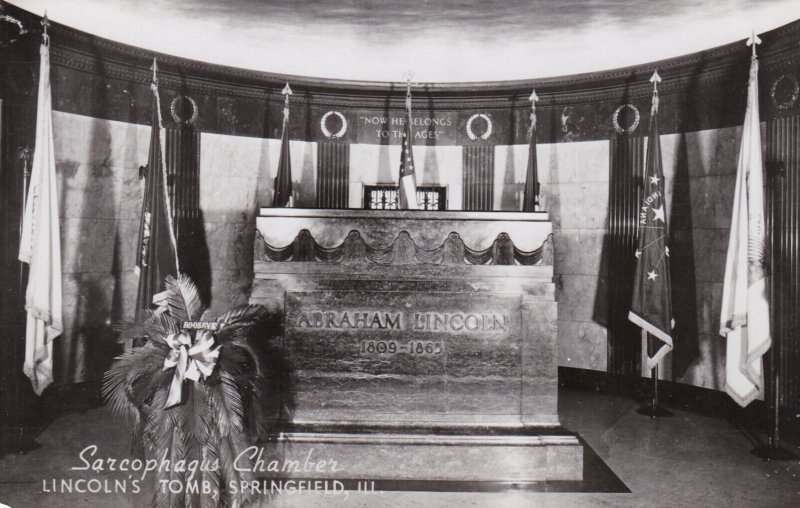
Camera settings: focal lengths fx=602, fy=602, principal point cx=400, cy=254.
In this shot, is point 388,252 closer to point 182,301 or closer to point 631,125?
point 182,301

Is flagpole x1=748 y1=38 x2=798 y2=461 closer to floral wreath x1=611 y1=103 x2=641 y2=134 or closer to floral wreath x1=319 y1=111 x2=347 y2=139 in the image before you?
floral wreath x1=611 y1=103 x2=641 y2=134

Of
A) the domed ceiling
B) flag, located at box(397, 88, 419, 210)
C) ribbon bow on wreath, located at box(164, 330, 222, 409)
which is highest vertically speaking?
the domed ceiling

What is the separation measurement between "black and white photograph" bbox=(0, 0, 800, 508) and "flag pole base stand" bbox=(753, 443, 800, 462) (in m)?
0.05

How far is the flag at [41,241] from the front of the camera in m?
6.07

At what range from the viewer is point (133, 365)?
14.0 feet

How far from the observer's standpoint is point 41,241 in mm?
6074

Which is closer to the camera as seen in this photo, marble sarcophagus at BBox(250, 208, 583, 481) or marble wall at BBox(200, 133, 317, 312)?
marble sarcophagus at BBox(250, 208, 583, 481)

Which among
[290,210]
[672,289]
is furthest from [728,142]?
[290,210]

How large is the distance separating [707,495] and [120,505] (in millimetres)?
4948

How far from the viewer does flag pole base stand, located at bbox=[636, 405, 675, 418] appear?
7.81 metres

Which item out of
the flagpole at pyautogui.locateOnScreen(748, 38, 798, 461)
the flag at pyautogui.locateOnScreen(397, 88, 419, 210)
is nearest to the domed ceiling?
the flagpole at pyautogui.locateOnScreen(748, 38, 798, 461)

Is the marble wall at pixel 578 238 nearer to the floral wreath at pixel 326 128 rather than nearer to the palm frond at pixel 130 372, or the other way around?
the floral wreath at pixel 326 128

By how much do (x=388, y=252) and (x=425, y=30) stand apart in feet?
11.8

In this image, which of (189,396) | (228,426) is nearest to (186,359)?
(189,396)
